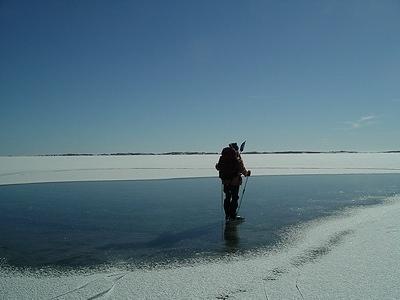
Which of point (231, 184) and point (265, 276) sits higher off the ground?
point (231, 184)

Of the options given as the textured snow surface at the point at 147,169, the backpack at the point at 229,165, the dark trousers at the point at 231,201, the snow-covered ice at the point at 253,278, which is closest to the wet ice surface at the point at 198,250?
the snow-covered ice at the point at 253,278

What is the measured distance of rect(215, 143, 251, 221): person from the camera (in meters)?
7.49

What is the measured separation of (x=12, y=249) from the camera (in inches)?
205

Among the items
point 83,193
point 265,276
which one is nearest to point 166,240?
point 265,276

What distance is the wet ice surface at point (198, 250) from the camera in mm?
3580

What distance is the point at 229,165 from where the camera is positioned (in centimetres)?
762

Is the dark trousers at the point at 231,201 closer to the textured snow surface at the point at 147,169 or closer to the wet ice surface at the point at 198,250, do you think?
the wet ice surface at the point at 198,250

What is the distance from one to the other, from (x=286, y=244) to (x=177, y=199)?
5.13 m

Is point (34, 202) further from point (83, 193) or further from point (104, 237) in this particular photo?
point (104, 237)

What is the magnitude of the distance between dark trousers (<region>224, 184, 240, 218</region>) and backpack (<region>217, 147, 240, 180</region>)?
217 millimetres

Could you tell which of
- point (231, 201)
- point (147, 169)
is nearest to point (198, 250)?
point (231, 201)

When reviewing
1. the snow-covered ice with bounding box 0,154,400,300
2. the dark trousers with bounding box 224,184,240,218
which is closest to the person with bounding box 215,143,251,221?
the dark trousers with bounding box 224,184,240,218

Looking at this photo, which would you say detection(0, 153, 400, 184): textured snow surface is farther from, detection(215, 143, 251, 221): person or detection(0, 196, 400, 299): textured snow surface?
detection(0, 196, 400, 299): textured snow surface

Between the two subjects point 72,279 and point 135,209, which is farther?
point 135,209
